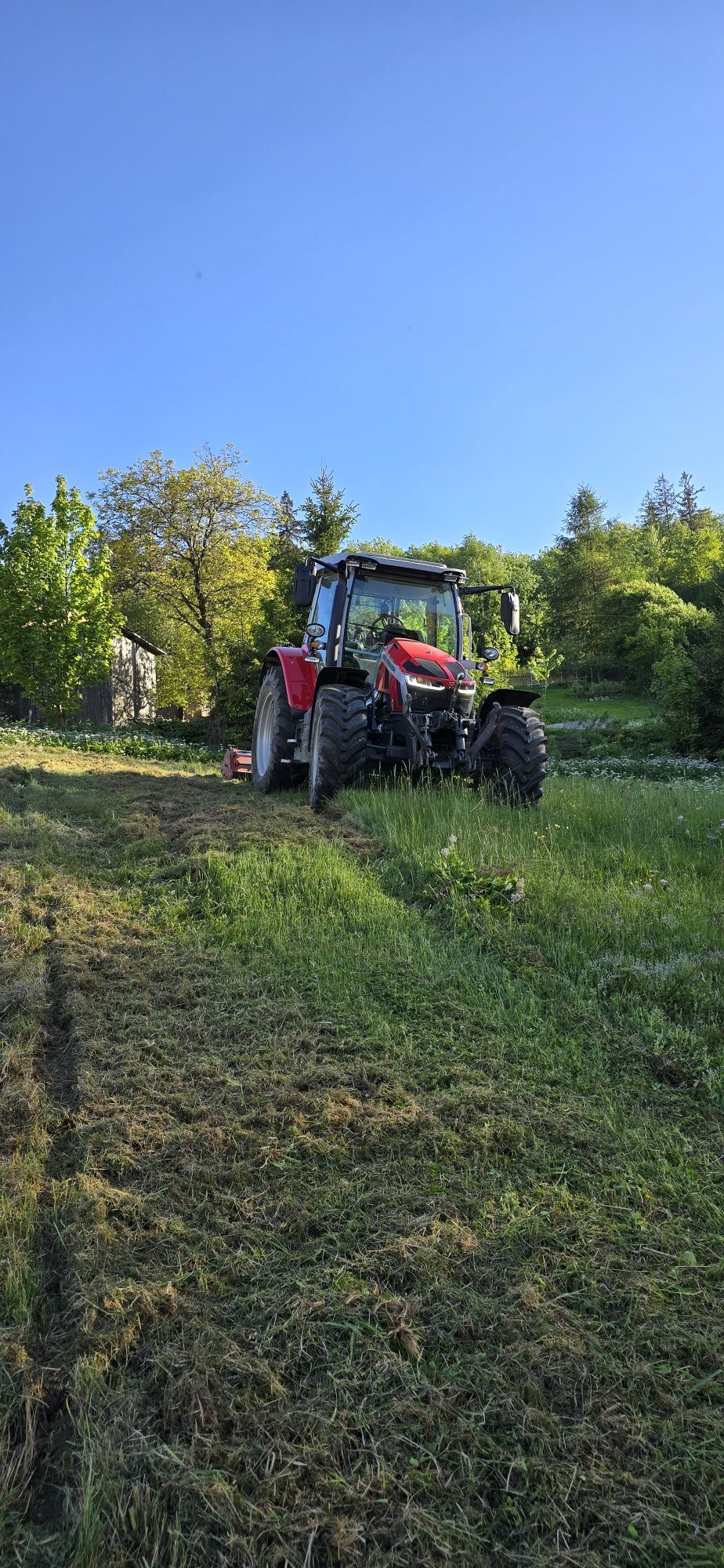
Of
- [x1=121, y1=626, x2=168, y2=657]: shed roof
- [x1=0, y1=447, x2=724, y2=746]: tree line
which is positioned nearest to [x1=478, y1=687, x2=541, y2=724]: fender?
[x1=0, y1=447, x2=724, y2=746]: tree line

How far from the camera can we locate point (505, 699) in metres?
7.72

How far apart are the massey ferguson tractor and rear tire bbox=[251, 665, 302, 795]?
2cm

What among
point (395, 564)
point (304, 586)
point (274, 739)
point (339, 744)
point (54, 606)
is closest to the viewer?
point (339, 744)

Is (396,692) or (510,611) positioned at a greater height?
(510,611)

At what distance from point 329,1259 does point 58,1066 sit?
53.7 inches

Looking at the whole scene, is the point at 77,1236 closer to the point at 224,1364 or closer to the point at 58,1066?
the point at 224,1364

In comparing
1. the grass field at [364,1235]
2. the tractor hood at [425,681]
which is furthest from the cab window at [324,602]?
the grass field at [364,1235]

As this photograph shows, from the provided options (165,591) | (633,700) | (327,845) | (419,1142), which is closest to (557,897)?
(327,845)

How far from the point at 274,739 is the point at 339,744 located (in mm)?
2088

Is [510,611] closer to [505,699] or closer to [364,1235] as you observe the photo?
[505,699]

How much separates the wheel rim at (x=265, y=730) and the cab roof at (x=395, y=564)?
82.2 inches

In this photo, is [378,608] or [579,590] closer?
[378,608]

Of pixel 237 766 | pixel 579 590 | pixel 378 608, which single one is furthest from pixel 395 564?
pixel 579 590

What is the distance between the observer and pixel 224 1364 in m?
1.69
